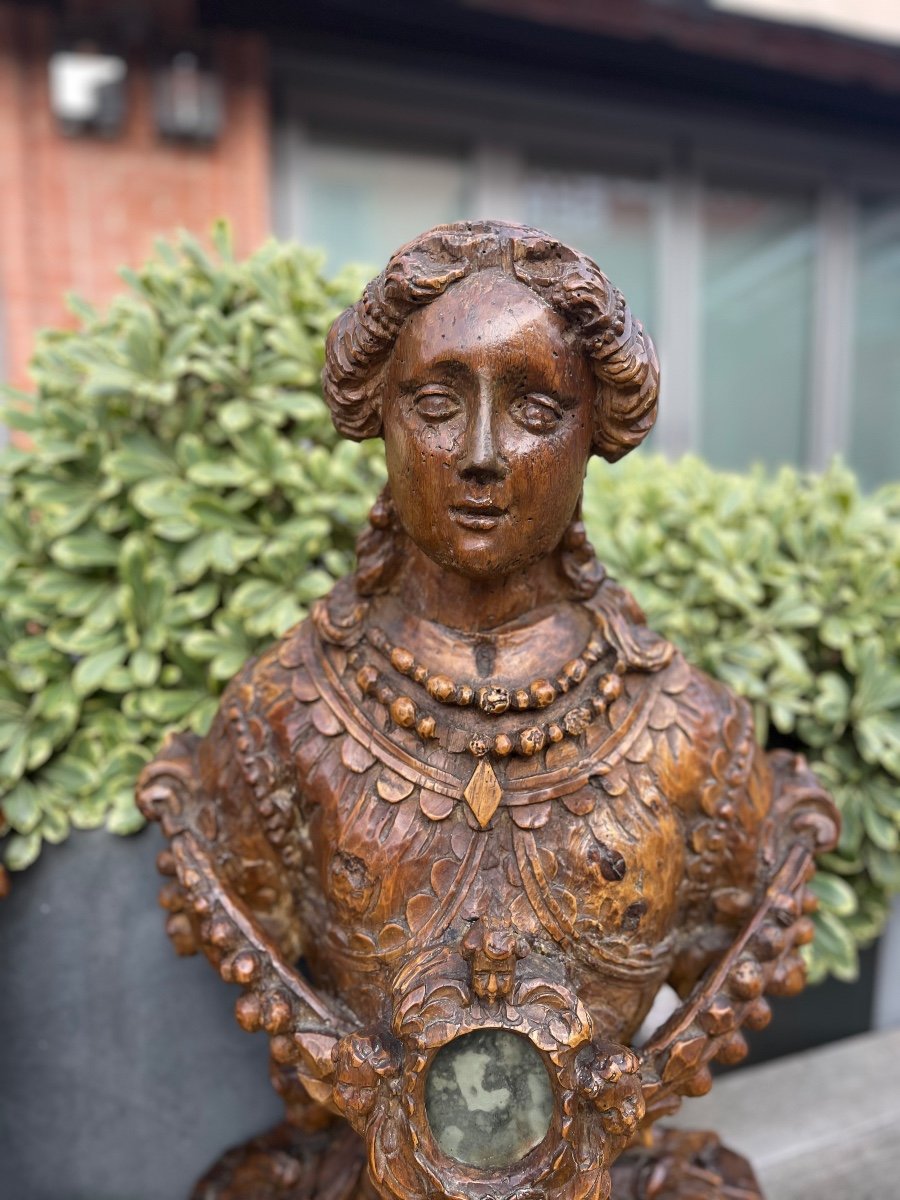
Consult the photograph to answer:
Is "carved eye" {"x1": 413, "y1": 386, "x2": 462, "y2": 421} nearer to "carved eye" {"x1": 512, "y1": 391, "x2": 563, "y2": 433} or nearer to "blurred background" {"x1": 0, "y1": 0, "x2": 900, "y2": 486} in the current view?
"carved eye" {"x1": 512, "y1": 391, "x2": 563, "y2": 433}

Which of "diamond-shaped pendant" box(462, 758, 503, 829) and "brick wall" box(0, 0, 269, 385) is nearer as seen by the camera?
"diamond-shaped pendant" box(462, 758, 503, 829)

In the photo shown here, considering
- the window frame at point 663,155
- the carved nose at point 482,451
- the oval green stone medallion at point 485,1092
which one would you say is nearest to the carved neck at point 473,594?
the carved nose at point 482,451

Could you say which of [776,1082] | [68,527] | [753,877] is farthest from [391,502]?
[776,1082]

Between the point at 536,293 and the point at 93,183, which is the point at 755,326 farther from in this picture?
the point at 536,293

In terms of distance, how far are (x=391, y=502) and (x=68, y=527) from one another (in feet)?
2.44

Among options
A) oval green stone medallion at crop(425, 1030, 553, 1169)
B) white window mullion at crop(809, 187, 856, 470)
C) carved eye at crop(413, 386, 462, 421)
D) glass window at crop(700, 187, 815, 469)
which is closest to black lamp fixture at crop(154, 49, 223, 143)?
glass window at crop(700, 187, 815, 469)

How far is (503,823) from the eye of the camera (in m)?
0.89

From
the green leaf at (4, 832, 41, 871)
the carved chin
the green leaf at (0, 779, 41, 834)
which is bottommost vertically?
the green leaf at (4, 832, 41, 871)

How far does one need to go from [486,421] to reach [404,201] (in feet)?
8.94

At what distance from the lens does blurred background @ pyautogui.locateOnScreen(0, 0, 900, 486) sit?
2721mm

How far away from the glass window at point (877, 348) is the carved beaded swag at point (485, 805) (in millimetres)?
3612

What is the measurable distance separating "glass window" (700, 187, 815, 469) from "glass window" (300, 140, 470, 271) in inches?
44.6

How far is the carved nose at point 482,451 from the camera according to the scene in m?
0.79

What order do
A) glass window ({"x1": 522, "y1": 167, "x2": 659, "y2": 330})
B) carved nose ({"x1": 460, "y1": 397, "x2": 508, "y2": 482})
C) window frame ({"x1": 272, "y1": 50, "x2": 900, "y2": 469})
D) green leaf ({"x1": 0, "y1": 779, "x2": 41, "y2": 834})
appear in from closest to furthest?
carved nose ({"x1": 460, "y1": 397, "x2": 508, "y2": 482})
green leaf ({"x1": 0, "y1": 779, "x2": 41, "y2": 834})
window frame ({"x1": 272, "y1": 50, "x2": 900, "y2": 469})
glass window ({"x1": 522, "y1": 167, "x2": 659, "y2": 330})
